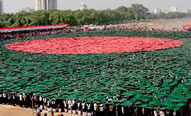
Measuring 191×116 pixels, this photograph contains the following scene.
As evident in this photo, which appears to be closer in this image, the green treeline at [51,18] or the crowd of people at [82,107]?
the crowd of people at [82,107]

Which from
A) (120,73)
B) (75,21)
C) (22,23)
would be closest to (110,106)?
(120,73)

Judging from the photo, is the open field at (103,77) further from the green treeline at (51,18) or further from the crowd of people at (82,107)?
the green treeline at (51,18)

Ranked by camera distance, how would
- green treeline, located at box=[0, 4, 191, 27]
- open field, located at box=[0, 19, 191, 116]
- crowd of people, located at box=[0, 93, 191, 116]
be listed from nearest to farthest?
crowd of people, located at box=[0, 93, 191, 116] → open field, located at box=[0, 19, 191, 116] → green treeline, located at box=[0, 4, 191, 27]

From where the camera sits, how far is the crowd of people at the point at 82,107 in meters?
17.7

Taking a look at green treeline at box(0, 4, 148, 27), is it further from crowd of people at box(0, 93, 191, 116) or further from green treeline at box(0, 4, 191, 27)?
crowd of people at box(0, 93, 191, 116)

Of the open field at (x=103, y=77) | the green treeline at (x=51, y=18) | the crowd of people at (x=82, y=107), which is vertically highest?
the green treeline at (x=51, y=18)

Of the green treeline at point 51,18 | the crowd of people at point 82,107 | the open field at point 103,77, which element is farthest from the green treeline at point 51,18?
the crowd of people at point 82,107

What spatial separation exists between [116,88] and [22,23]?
7652 centimetres

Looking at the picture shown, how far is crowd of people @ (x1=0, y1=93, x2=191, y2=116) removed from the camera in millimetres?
17706

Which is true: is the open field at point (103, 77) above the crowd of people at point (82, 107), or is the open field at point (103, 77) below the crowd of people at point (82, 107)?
above

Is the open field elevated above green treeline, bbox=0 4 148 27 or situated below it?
below

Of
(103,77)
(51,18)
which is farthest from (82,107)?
(51,18)

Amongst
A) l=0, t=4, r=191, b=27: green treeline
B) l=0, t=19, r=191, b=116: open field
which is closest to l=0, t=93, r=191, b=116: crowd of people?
l=0, t=19, r=191, b=116: open field

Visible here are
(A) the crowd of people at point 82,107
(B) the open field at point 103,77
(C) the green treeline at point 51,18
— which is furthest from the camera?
(C) the green treeline at point 51,18
